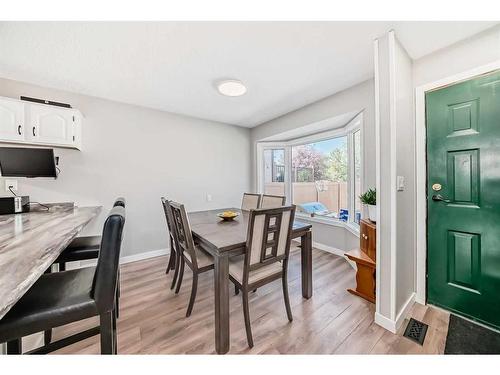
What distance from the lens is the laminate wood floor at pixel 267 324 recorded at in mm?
1338

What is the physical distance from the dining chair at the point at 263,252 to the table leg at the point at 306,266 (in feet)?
1.24

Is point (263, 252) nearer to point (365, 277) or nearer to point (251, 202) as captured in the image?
point (365, 277)

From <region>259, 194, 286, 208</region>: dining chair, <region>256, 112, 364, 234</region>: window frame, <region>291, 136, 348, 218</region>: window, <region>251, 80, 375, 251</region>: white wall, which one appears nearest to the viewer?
<region>251, 80, 375, 251</region>: white wall

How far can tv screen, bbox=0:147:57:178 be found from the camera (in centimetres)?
193

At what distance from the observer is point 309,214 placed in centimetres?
350

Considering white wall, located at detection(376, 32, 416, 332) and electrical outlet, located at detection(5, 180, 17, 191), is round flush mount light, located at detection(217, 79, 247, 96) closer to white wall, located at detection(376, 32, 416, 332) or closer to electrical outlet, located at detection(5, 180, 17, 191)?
white wall, located at detection(376, 32, 416, 332)

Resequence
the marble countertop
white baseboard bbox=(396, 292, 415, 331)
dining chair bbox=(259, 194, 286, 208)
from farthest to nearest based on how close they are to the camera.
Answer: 1. dining chair bbox=(259, 194, 286, 208)
2. white baseboard bbox=(396, 292, 415, 331)
3. the marble countertop

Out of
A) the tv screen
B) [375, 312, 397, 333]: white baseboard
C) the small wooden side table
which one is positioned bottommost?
[375, 312, 397, 333]: white baseboard

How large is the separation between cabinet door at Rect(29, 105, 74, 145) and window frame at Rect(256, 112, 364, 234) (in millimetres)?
2893

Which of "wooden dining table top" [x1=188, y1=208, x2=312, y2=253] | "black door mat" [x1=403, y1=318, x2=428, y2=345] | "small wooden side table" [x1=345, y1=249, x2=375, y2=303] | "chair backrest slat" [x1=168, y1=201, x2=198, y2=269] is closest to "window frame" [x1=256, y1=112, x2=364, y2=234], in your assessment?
"small wooden side table" [x1=345, y1=249, x2=375, y2=303]

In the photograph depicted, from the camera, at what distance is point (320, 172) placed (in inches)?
134

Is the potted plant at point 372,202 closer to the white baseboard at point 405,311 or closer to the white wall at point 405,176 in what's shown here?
the white wall at point 405,176

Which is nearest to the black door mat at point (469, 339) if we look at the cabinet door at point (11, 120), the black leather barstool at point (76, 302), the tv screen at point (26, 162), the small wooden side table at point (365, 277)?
the small wooden side table at point (365, 277)
